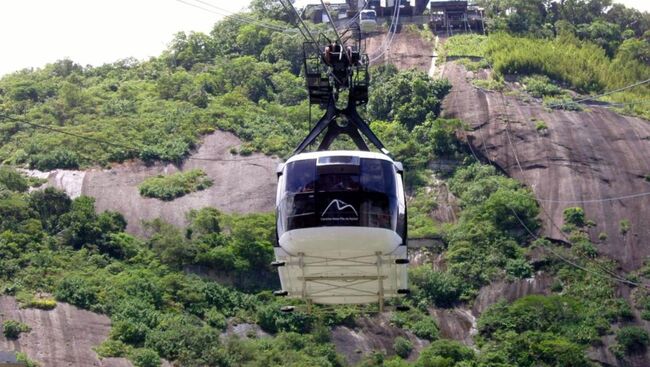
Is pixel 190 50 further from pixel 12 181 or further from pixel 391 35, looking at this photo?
pixel 12 181

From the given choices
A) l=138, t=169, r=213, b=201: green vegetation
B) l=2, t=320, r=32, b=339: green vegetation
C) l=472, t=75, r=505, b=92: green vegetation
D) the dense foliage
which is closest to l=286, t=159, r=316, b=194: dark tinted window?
l=2, t=320, r=32, b=339: green vegetation

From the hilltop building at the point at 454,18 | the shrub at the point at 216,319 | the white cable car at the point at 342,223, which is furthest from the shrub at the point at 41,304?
the hilltop building at the point at 454,18

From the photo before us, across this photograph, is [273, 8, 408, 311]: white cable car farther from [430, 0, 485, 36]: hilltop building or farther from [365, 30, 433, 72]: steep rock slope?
[430, 0, 485, 36]: hilltop building

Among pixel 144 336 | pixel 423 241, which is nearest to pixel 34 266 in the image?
pixel 144 336

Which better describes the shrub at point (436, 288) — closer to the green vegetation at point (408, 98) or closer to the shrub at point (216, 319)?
the shrub at point (216, 319)

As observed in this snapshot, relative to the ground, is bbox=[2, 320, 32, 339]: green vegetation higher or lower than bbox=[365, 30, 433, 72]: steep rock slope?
lower

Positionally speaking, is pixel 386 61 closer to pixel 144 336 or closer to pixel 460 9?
pixel 460 9
